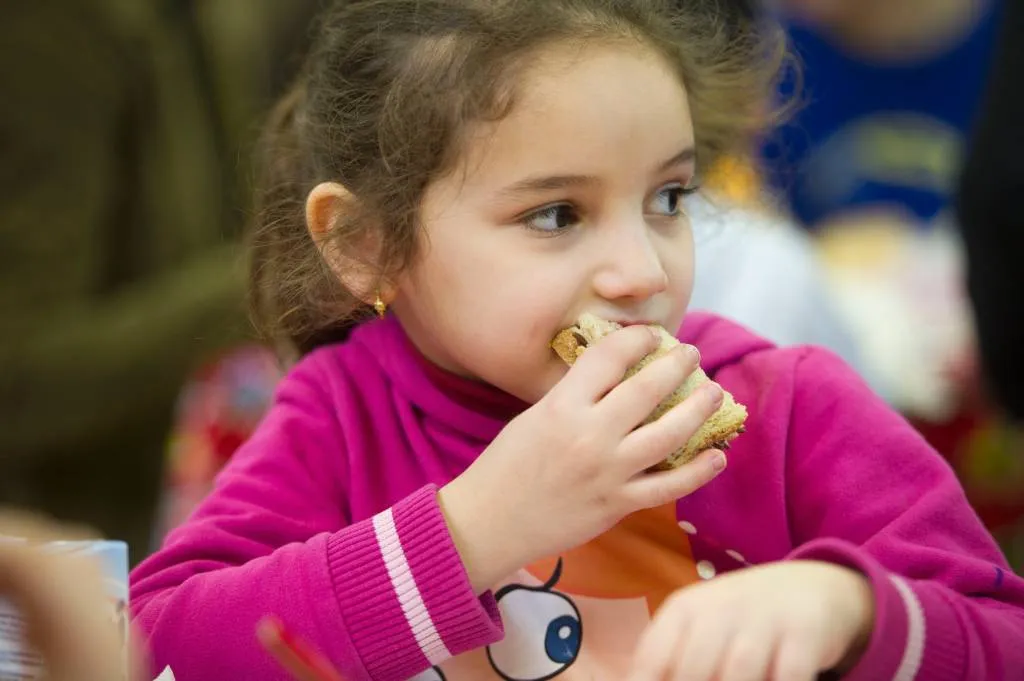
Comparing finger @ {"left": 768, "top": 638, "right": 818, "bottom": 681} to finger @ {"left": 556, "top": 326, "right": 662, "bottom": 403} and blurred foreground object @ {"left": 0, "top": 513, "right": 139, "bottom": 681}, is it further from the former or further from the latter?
blurred foreground object @ {"left": 0, "top": 513, "right": 139, "bottom": 681}

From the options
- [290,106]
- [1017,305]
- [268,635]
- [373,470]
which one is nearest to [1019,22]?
[1017,305]

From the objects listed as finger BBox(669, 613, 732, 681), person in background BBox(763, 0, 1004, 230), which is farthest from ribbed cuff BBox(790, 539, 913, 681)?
person in background BBox(763, 0, 1004, 230)

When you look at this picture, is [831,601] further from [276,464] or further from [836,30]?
[836,30]

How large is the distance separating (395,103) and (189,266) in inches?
49.5

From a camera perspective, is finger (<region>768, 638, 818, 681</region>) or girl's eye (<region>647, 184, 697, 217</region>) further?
girl's eye (<region>647, 184, 697, 217</region>)

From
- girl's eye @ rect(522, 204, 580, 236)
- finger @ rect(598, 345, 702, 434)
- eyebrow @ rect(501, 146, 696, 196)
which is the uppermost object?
eyebrow @ rect(501, 146, 696, 196)

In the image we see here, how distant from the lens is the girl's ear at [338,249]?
1094mm

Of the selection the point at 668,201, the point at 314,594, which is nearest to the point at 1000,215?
the point at 668,201

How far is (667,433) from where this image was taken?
877 mm

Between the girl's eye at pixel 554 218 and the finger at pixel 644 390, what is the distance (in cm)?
14

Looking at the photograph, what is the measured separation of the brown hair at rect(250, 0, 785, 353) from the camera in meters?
1.00

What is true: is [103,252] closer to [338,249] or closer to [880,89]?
[338,249]

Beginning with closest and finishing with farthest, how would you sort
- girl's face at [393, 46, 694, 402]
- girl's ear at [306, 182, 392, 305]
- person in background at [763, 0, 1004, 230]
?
girl's face at [393, 46, 694, 402] → girl's ear at [306, 182, 392, 305] → person in background at [763, 0, 1004, 230]

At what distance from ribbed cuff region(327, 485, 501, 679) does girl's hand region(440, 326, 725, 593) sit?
0.02 m
